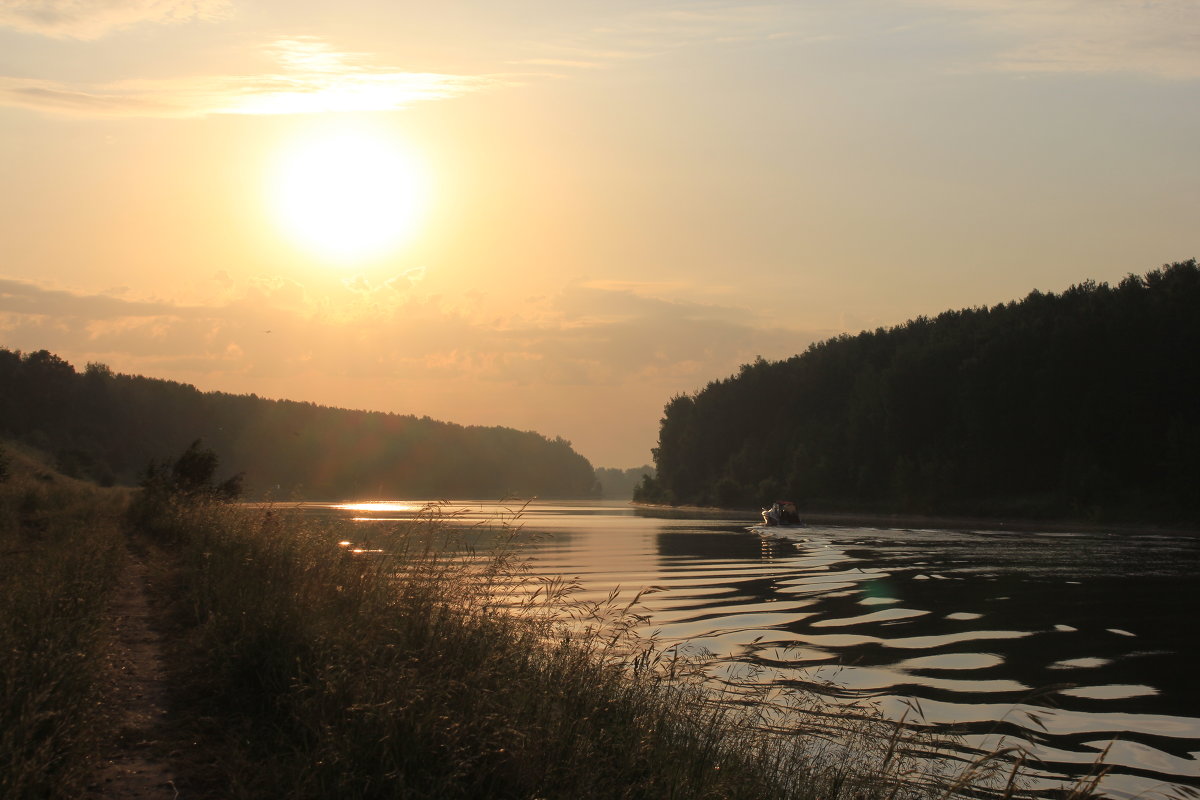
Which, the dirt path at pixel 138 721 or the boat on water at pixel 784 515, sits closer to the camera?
the dirt path at pixel 138 721

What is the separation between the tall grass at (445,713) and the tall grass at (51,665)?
93 centimetres

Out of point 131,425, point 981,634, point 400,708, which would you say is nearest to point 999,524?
point 981,634

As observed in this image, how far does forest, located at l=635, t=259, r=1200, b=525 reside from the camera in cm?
7956

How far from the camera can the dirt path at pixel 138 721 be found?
653cm

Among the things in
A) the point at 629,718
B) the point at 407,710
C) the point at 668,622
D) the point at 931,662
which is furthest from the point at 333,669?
the point at 668,622

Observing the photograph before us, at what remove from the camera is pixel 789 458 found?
436 ft

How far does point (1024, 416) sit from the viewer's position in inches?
3561

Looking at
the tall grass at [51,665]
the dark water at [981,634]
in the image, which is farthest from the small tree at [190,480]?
the tall grass at [51,665]

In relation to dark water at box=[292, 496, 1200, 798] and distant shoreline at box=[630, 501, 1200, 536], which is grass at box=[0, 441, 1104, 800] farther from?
distant shoreline at box=[630, 501, 1200, 536]

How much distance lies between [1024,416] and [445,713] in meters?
92.3

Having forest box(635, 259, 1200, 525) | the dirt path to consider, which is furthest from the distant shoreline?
the dirt path

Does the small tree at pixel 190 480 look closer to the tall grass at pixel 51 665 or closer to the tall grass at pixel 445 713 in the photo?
the tall grass at pixel 51 665

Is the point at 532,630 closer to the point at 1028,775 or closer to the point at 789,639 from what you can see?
the point at 1028,775

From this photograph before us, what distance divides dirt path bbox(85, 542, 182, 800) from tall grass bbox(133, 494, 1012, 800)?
1.08 ft
